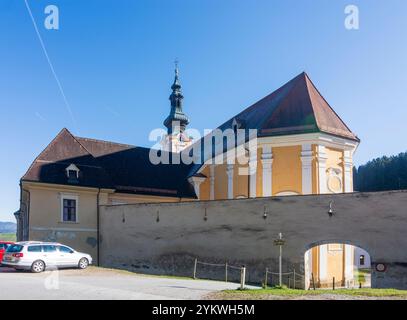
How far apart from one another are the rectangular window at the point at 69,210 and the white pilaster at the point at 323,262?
14.4 meters

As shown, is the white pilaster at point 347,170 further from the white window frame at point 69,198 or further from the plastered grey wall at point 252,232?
the white window frame at point 69,198

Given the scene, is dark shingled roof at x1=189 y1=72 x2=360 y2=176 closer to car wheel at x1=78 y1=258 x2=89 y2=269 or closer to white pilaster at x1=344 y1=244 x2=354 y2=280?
white pilaster at x1=344 y1=244 x2=354 y2=280

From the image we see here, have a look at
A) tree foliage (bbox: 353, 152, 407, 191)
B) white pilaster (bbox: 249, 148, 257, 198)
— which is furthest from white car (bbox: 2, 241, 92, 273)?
tree foliage (bbox: 353, 152, 407, 191)

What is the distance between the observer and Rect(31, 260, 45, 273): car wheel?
62.9 feet

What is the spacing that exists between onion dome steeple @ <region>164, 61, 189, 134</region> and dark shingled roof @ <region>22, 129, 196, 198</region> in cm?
1431

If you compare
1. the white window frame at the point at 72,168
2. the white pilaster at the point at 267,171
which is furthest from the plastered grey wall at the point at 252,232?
the white pilaster at the point at 267,171

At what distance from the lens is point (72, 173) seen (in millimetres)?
28094

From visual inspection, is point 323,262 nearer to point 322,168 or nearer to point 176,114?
point 322,168

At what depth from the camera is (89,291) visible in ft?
43.3

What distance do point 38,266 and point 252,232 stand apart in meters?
9.51
